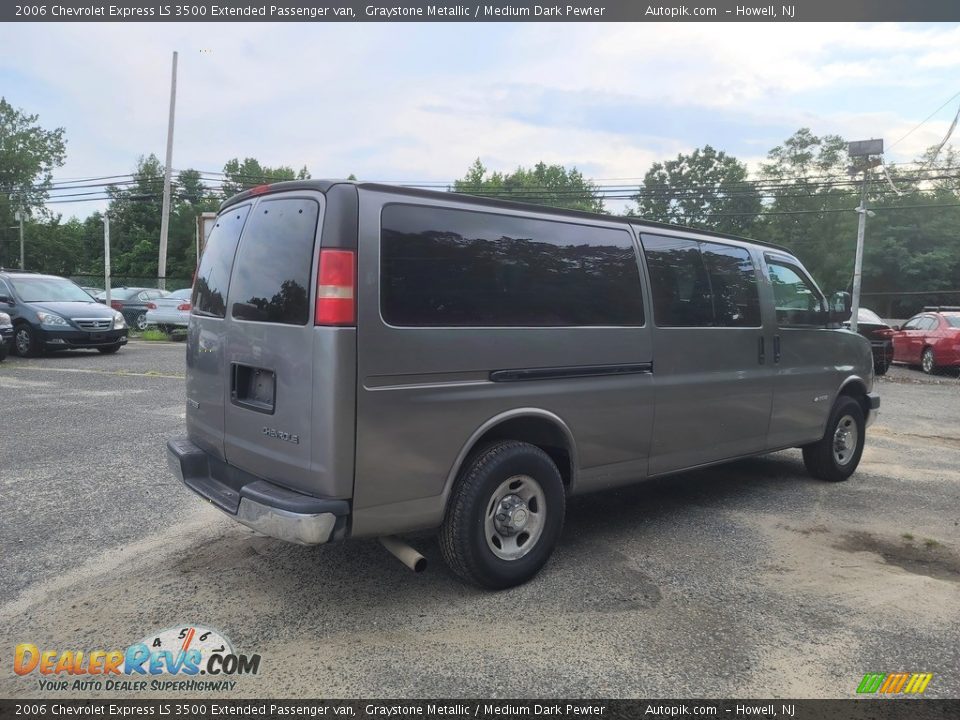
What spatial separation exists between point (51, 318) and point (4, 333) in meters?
0.93

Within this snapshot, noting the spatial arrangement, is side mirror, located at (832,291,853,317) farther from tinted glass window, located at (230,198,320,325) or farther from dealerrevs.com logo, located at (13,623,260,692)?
dealerrevs.com logo, located at (13,623,260,692)

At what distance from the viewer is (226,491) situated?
368 centimetres

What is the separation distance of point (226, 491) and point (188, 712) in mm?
1244

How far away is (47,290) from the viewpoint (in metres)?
14.9

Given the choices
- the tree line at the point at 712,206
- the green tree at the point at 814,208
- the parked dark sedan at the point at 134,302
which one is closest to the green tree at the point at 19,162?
the tree line at the point at 712,206

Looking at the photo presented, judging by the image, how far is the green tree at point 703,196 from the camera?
57.9 meters

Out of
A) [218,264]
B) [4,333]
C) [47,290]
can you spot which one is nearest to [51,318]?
[4,333]

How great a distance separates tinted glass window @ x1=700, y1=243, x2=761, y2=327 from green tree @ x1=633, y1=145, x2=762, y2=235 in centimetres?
5108

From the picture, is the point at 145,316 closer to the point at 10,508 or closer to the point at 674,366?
the point at 10,508

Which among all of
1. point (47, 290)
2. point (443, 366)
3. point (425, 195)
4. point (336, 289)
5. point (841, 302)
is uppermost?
point (425, 195)

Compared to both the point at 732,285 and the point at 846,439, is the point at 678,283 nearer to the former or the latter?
the point at 732,285

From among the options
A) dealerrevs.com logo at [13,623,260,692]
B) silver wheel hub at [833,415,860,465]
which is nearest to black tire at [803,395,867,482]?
silver wheel hub at [833,415,860,465]

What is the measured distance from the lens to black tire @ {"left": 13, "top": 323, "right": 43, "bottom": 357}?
45.9ft

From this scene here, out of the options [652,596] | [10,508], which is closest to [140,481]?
[10,508]
